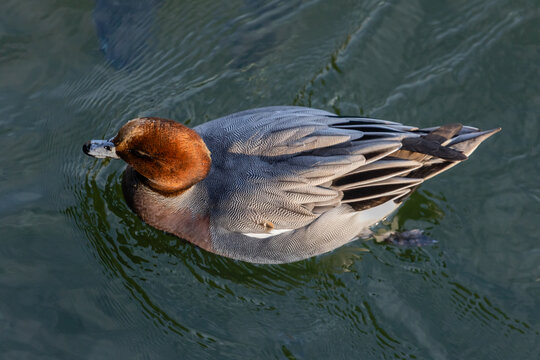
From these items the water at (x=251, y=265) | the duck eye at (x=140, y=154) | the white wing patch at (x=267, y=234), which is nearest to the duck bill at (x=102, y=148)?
the duck eye at (x=140, y=154)

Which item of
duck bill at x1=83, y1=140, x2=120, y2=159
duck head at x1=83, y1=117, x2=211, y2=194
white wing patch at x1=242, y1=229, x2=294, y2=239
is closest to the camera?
duck head at x1=83, y1=117, x2=211, y2=194

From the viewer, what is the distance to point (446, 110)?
5.52m

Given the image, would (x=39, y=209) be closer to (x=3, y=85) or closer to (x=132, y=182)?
(x=132, y=182)

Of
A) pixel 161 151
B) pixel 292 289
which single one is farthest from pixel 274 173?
pixel 292 289

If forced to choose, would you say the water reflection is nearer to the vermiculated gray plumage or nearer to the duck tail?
the vermiculated gray plumage

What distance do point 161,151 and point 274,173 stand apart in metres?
0.81

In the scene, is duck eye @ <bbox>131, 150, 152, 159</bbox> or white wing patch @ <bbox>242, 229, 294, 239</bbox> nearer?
duck eye @ <bbox>131, 150, 152, 159</bbox>

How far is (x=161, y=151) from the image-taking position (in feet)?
13.6

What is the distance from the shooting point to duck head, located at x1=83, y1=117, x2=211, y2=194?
4082 millimetres

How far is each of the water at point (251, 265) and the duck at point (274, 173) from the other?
0.44 metres

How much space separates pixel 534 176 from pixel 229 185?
2.65m

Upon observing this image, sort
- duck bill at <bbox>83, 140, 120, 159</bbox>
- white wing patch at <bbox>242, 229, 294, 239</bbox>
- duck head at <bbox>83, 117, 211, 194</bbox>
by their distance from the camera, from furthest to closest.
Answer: white wing patch at <bbox>242, 229, 294, 239</bbox> < duck bill at <bbox>83, 140, 120, 159</bbox> < duck head at <bbox>83, 117, 211, 194</bbox>

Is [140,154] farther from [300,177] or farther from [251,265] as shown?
[251,265]

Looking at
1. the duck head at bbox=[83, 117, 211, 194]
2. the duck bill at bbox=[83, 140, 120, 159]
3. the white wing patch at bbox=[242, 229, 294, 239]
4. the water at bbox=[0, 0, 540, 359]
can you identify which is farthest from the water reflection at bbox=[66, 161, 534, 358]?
the duck bill at bbox=[83, 140, 120, 159]
